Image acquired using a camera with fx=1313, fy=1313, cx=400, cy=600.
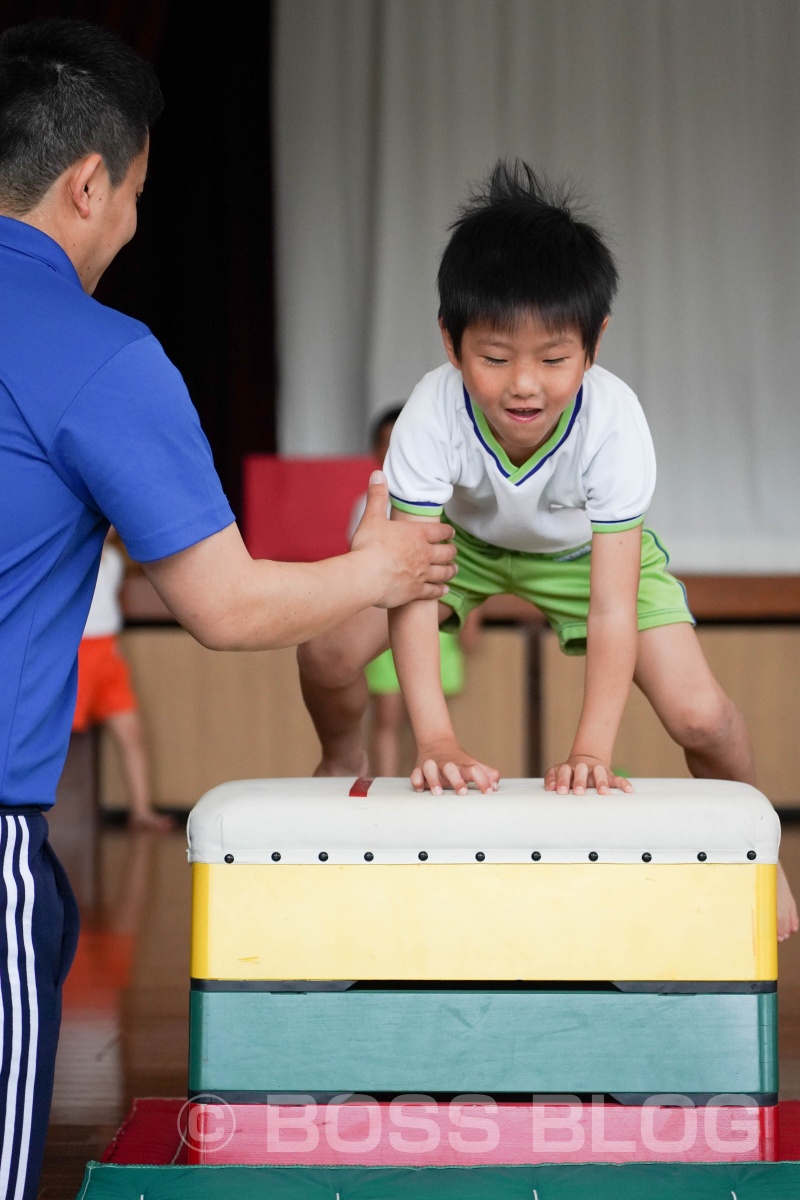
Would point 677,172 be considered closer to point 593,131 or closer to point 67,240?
point 593,131

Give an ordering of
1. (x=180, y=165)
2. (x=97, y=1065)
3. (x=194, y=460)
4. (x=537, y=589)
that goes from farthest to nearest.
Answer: (x=180, y=165), (x=97, y=1065), (x=537, y=589), (x=194, y=460)

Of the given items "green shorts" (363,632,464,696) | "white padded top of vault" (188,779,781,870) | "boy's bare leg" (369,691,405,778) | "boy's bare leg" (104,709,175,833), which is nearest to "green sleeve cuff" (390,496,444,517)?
"white padded top of vault" (188,779,781,870)

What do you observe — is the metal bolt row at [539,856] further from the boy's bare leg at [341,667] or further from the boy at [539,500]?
the boy's bare leg at [341,667]

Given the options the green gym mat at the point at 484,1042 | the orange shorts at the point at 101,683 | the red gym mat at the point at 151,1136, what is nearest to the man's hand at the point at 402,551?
the green gym mat at the point at 484,1042

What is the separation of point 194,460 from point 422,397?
0.50m

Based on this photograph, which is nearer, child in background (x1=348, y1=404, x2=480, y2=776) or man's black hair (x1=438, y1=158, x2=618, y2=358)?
man's black hair (x1=438, y1=158, x2=618, y2=358)

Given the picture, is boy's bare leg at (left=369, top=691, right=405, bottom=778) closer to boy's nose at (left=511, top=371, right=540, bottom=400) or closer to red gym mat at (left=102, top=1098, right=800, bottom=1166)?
red gym mat at (left=102, top=1098, right=800, bottom=1166)

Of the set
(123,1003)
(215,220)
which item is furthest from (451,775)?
(215,220)

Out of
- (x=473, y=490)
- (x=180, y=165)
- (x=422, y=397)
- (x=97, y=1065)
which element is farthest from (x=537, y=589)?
(x=180, y=165)

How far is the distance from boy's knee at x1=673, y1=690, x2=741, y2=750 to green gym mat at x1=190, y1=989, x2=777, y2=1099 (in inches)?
16.0

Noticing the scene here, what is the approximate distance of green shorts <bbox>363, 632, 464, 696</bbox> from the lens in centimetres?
333

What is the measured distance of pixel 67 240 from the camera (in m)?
1.17

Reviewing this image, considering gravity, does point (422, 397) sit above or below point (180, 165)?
below

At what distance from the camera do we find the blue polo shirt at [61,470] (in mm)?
1052
